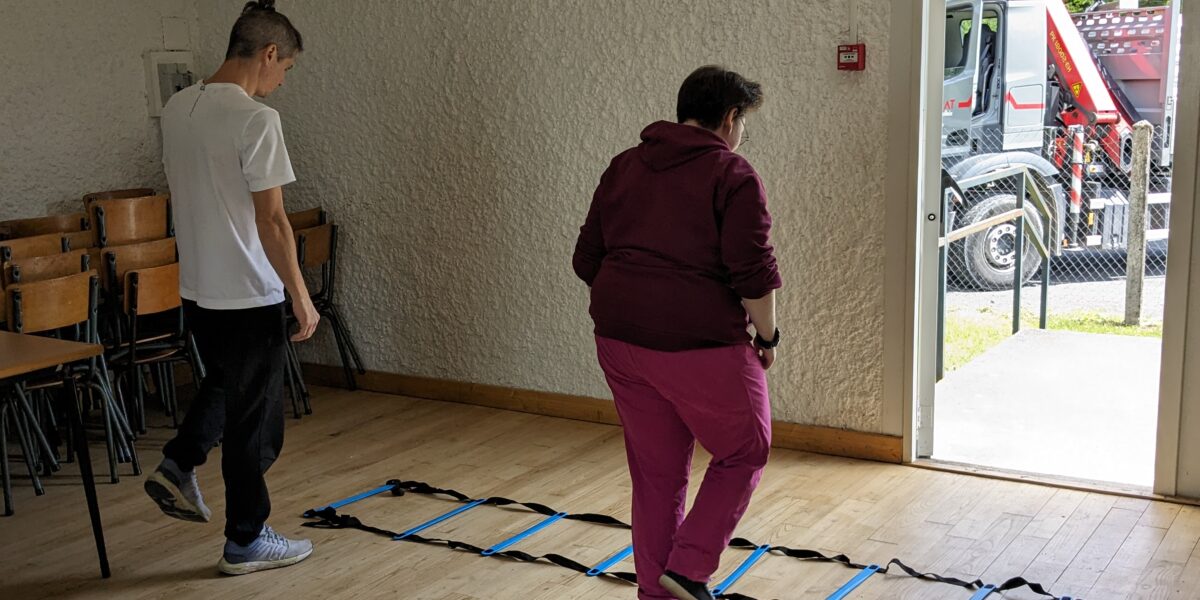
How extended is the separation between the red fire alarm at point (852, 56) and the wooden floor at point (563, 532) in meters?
1.34

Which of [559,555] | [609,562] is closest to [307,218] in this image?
[559,555]

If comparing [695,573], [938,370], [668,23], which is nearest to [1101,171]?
[938,370]

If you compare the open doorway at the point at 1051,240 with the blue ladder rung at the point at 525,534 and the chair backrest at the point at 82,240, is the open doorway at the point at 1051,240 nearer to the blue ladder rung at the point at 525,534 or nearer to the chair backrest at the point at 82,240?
the blue ladder rung at the point at 525,534

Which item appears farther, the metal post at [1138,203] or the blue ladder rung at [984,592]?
the metal post at [1138,203]

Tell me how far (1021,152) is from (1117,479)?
1700 mm

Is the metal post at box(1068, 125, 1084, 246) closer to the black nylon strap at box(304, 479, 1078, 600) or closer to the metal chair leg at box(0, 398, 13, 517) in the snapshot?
the black nylon strap at box(304, 479, 1078, 600)

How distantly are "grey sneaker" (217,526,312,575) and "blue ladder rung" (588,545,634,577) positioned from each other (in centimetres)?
82

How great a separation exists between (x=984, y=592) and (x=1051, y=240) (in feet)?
9.04

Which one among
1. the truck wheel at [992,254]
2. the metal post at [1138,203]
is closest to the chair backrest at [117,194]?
the truck wheel at [992,254]

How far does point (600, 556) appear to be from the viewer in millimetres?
3184

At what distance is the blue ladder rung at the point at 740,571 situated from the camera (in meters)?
2.92

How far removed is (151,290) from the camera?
4.08 metres

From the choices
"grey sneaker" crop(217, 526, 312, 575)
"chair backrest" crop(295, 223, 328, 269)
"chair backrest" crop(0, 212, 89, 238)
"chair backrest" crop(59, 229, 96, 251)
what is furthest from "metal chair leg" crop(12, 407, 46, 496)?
"chair backrest" crop(295, 223, 328, 269)

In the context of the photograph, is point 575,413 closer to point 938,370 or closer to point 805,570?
point 938,370
